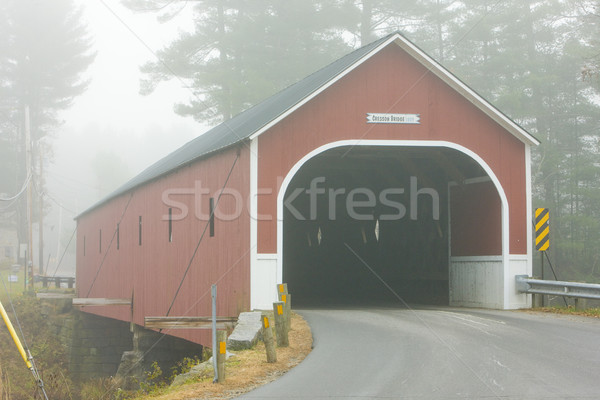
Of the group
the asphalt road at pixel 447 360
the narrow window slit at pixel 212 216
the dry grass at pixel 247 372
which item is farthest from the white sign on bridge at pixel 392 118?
the dry grass at pixel 247 372

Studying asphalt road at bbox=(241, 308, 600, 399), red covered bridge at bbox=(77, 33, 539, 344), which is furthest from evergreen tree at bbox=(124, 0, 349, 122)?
asphalt road at bbox=(241, 308, 600, 399)

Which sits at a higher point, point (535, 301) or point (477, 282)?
point (477, 282)

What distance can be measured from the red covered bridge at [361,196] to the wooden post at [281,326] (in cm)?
316

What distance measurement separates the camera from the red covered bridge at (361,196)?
14.3 metres

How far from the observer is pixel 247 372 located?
906cm

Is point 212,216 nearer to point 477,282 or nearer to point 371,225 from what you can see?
point 477,282

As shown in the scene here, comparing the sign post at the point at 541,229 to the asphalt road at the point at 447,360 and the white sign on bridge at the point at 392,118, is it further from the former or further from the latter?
the white sign on bridge at the point at 392,118

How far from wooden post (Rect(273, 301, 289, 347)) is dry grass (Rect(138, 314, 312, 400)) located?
106 millimetres

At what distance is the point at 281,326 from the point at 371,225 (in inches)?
497

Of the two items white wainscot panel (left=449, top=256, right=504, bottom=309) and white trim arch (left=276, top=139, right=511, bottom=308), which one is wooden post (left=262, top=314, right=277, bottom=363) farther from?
white wainscot panel (left=449, top=256, right=504, bottom=309)

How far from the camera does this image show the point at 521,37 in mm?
36031

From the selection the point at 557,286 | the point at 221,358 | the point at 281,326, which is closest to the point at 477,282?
the point at 557,286

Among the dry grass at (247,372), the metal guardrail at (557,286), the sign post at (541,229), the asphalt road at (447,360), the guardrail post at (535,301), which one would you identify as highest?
the sign post at (541,229)

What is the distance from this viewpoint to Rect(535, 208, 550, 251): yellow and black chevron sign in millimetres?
15695
